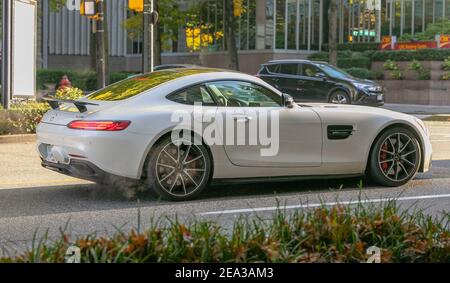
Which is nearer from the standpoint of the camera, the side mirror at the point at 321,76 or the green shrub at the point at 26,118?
the green shrub at the point at 26,118

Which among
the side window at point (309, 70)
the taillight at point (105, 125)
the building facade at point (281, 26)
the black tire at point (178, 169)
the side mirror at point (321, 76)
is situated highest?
the building facade at point (281, 26)

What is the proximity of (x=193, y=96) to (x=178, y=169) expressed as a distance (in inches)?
35.3

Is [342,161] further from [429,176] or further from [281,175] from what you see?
[429,176]

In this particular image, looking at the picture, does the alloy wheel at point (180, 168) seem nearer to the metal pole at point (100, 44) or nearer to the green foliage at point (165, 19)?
the metal pole at point (100, 44)

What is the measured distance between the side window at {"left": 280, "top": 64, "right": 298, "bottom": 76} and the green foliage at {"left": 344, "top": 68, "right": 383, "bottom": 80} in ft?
25.0

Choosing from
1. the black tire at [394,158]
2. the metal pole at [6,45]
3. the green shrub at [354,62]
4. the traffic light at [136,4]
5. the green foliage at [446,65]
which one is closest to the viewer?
the black tire at [394,158]

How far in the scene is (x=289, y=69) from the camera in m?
24.7

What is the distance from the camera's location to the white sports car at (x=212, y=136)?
25.5ft

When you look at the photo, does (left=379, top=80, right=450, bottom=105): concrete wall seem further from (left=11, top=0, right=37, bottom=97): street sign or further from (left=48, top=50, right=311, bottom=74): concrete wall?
(left=11, top=0, right=37, bottom=97): street sign

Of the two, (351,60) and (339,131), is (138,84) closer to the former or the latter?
(339,131)

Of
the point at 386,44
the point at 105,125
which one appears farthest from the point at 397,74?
the point at 105,125

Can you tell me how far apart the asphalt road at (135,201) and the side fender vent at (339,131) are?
1.92 ft

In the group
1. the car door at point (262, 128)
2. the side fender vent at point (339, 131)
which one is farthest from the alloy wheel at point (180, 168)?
the side fender vent at point (339, 131)
